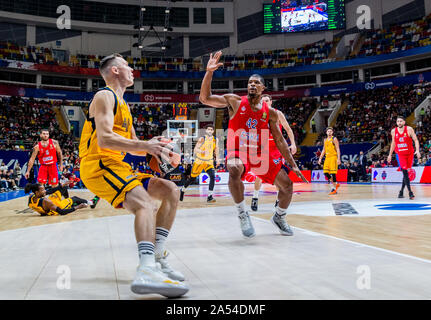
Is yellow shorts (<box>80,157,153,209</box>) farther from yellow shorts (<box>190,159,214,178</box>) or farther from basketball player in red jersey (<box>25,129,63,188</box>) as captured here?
yellow shorts (<box>190,159,214,178</box>)

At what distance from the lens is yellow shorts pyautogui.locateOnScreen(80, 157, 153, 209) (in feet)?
7.97

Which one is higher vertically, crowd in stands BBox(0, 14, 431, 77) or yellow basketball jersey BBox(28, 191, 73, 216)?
crowd in stands BBox(0, 14, 431, 77)

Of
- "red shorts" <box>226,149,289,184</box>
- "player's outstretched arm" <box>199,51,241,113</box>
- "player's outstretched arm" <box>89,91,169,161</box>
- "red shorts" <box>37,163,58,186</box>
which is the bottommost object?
"red shorts" <box>37,163,58,186</box>

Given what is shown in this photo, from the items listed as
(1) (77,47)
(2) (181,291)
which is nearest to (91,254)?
(2) (181,291)

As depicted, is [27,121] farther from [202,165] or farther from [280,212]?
[280,212]

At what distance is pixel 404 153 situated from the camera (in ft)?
30.1

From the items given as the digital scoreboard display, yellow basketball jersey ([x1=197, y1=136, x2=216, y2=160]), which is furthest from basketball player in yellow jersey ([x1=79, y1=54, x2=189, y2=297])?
the digital scoreboard display

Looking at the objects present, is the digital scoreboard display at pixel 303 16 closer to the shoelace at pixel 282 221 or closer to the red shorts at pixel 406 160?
the red shorts at pixel 406 160

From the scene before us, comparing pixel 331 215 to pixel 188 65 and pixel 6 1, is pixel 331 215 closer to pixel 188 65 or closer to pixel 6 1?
pixel 188 65

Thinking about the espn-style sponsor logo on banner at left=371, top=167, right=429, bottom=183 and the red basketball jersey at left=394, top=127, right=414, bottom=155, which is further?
the espn-style sponsor logo on banner at left=371, top=167, right=429, bottom=183

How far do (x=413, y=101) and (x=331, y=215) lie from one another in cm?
2532

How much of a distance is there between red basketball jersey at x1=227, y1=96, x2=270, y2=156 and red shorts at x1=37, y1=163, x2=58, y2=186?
18.8ft

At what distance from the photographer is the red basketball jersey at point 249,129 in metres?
4.52

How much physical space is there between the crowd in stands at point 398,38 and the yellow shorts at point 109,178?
3113 cm
